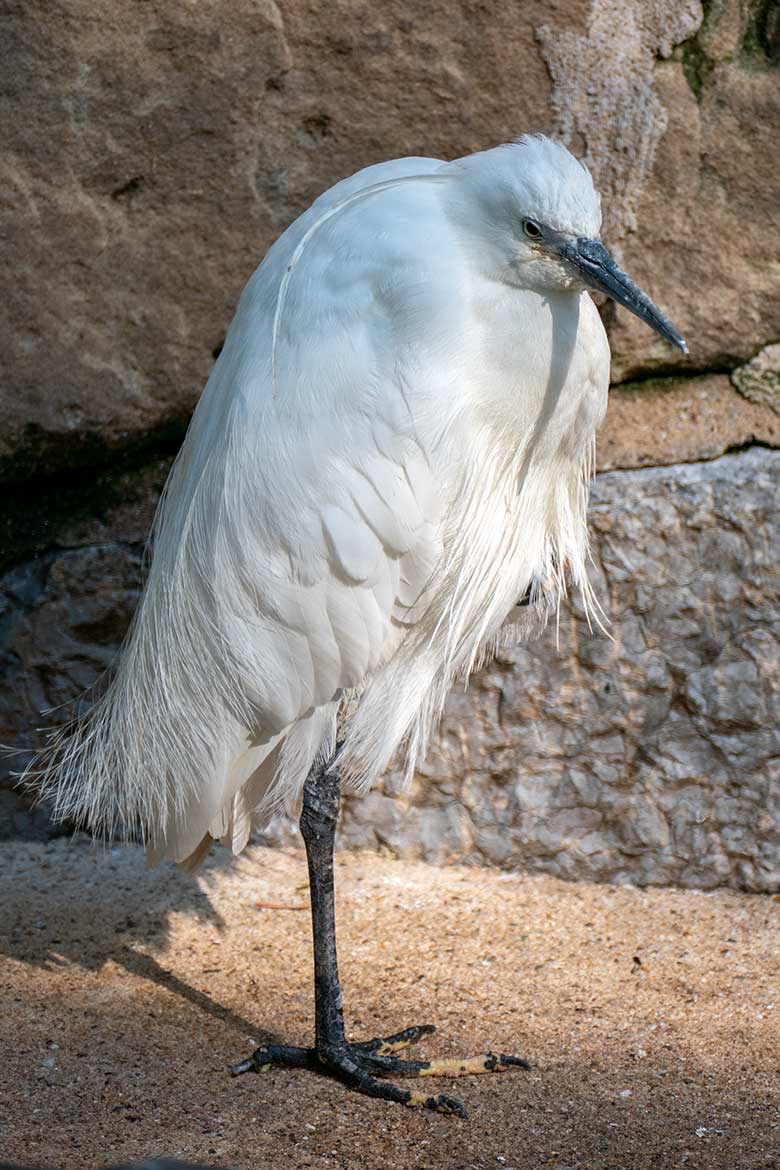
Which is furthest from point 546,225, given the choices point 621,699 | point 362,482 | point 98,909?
point 98,909

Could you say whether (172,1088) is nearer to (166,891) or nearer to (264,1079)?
(264,1079)

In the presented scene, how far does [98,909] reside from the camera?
243cm

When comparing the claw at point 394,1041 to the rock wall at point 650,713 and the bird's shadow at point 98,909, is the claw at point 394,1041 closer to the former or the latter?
the bird's shadow at point 98,909

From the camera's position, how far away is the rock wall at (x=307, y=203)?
2.29m

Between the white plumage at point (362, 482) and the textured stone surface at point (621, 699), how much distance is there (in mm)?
314

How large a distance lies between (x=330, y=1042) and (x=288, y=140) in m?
1.57

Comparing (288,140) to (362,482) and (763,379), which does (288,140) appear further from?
(763,379)

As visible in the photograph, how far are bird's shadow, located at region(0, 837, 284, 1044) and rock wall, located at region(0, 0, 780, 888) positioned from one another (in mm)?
385

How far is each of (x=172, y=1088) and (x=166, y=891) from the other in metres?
0.64

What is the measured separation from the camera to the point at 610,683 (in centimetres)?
242

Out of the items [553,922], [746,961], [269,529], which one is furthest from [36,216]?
[746,961]

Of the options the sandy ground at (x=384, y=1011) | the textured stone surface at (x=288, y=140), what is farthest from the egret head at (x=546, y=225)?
the sandy ground at (x=384, y=1011)

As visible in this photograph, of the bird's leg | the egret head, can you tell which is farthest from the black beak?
the bird's leg

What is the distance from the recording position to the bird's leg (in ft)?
6.37
